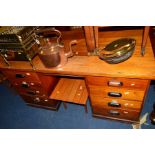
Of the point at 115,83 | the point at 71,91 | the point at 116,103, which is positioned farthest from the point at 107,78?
the point at 71,91

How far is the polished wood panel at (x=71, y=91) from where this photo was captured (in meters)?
1.83

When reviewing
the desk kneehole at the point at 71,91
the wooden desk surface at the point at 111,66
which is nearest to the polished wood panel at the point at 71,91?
the desk kneehole at the point at 71,91

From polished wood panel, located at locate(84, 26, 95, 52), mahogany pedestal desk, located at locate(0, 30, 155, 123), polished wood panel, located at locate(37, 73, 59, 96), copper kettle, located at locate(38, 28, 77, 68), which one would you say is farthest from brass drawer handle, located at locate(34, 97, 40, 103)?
polished wood panel, located at locate(84, 26, 95, 52)

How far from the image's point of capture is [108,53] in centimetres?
137

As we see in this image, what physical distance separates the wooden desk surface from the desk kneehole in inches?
19.4

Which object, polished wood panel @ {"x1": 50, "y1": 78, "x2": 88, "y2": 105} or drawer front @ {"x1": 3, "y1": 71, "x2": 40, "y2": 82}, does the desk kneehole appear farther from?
drawer front @ {"x1": 3, "y1": 71, "x2": 40, "y2": 82}

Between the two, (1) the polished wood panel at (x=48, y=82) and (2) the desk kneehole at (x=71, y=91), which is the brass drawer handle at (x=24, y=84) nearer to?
(1) the polished wood panel at (x=48, y=82)

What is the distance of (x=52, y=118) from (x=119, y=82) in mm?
1194

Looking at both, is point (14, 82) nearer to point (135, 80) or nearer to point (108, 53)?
point (108, 53)

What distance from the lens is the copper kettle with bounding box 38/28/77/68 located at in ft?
4.44

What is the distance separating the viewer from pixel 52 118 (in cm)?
215

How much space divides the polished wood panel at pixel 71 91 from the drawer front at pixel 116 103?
18 centimetres

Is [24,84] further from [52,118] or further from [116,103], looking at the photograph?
[116,103]

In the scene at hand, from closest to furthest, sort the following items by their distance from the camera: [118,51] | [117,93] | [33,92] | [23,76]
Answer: [118,51]
[117,93]
[23,76]
[33,92]
